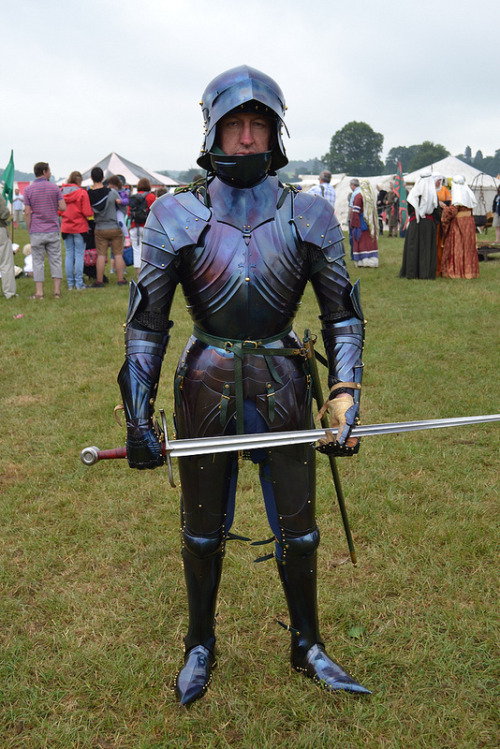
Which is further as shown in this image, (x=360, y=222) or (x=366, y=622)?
(x=360, y=222)

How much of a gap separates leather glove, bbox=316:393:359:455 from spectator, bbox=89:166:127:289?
8.48 m

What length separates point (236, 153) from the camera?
216 centimetres

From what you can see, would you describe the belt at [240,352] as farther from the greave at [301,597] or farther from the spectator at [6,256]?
the spectator at [6,256]

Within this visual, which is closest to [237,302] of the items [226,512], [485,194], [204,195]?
[204,195]

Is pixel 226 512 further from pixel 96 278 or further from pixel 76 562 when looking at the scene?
pixel 96 278

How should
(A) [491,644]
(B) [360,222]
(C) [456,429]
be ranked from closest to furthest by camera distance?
(A) [491,644]
(C) [456,429]
(B) [360,222]

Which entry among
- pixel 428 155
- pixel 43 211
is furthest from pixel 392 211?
pixel 428 155

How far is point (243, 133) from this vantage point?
2158 millimetres

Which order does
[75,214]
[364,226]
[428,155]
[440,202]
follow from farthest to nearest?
[428,155], [364,226], [440,202], [75,214]

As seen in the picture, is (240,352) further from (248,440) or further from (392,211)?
(392,211)

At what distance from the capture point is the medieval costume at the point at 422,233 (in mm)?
11586

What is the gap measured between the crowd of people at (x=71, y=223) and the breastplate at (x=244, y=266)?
7.90 meters

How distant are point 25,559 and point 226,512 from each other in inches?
62.6

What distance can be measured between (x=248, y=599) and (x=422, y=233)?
32.0 ft
